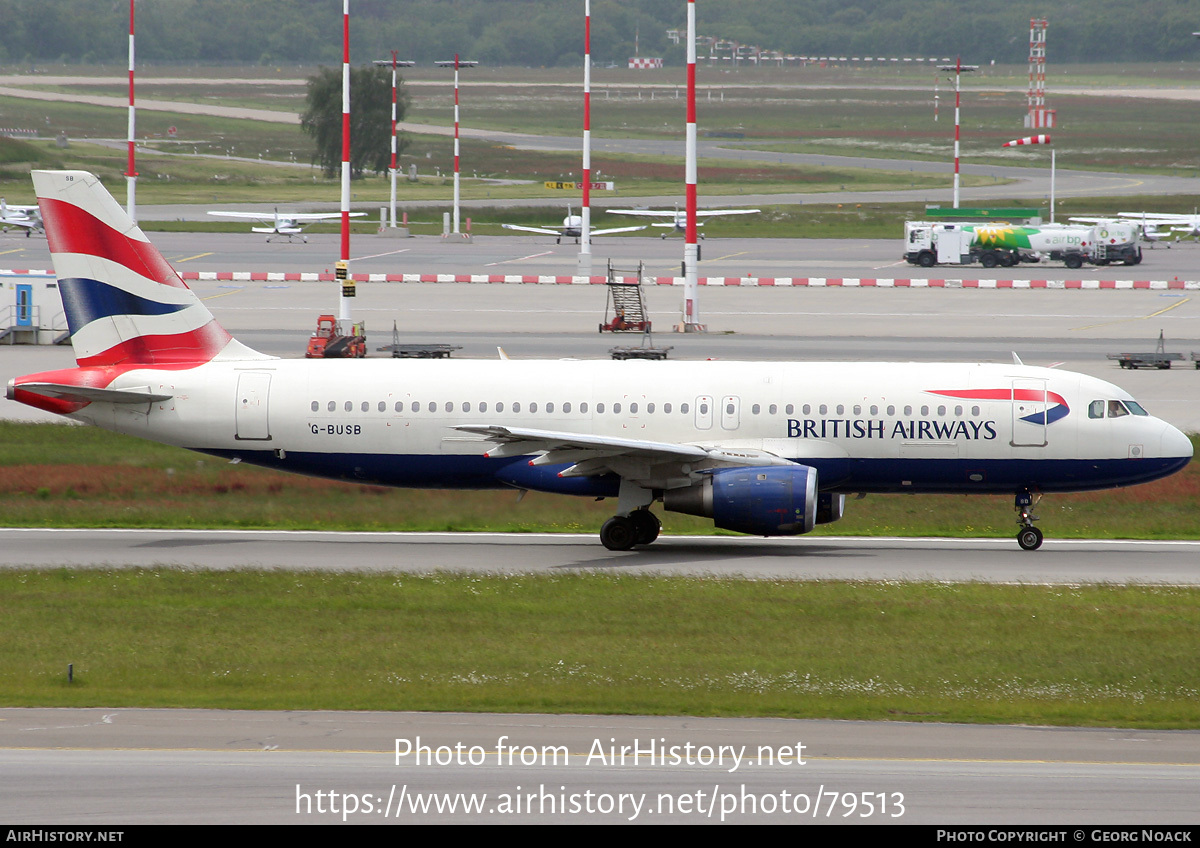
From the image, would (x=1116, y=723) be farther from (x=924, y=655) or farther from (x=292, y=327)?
(x=292, y=327)

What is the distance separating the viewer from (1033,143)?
196m

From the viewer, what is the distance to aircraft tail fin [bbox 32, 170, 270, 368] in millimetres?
31484

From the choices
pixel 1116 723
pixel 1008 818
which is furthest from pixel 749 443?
pixel 1008 818

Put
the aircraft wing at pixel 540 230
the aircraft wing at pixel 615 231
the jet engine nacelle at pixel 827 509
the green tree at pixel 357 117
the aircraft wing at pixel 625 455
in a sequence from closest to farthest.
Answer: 1. the aircraft wing at pixel 625 455
2. the jet engine nacelle at pixel 827 509
3. the aircraft wing at pixel 615 231
4. the aircraft wing at pixel 540 230
5. the green tree at pixel 357 117

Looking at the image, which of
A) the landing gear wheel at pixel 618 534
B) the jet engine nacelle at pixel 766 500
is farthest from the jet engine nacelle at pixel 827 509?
the landing gear wheel at pixel 618 534

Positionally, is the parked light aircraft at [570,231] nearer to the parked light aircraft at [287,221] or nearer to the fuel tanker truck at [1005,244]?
the parked light aircraft at [287,221]

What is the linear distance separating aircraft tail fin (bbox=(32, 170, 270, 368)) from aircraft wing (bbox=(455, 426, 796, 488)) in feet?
24.1

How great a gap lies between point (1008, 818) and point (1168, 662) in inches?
320

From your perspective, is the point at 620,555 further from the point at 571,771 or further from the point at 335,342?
the point at 335,342

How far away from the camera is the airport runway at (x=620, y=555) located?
27828mm

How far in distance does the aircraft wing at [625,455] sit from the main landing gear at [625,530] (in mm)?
814

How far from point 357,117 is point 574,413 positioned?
131 m

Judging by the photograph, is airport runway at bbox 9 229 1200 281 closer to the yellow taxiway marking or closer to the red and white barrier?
the red and white barrier

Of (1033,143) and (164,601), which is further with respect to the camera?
(1033,143)
